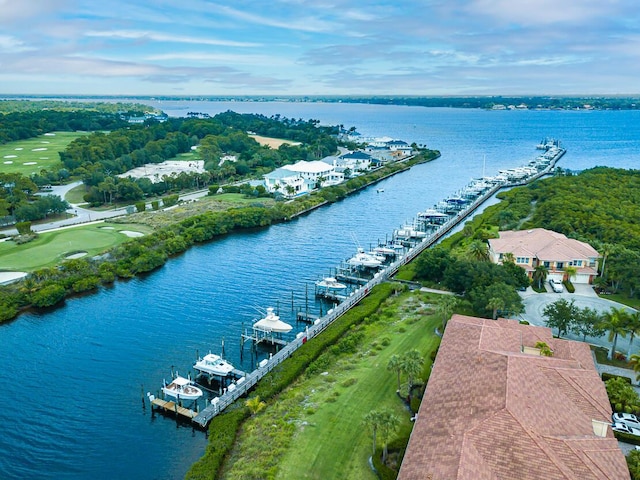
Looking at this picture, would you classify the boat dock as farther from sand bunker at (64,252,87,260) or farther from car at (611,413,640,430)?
sand bunker at (64,252,87,260)

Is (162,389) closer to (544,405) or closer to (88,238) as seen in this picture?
(544,405)

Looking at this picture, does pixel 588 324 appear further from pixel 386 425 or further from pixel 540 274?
pixel 386 425

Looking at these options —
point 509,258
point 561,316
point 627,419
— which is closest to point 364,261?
point 509,258

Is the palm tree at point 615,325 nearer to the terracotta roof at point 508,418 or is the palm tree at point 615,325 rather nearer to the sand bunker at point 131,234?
the terracotta roof at point 508,418

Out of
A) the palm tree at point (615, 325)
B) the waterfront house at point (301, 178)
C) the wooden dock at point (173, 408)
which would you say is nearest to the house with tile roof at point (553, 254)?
the palm tree at point (615, 325)

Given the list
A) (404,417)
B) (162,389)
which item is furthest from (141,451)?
(404,417)

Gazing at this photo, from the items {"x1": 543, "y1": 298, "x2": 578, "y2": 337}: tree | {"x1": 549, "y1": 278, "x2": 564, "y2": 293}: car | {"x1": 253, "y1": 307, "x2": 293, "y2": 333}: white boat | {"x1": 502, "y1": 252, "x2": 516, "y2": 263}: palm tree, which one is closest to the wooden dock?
{"x1": 253, "y1": 307, "x2": 293, "y2": 333}: white boat
